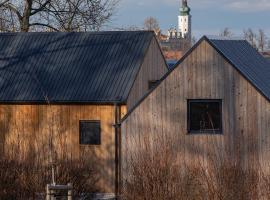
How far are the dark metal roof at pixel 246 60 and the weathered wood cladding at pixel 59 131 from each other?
3.89 meters

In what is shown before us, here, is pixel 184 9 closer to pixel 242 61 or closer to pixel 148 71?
pixel 148 71

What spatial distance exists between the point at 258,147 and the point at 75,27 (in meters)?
18.5

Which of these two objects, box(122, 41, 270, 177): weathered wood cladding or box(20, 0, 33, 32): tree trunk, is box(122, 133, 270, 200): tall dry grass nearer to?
box(122, 41, 270, 177): weathered wood cladding

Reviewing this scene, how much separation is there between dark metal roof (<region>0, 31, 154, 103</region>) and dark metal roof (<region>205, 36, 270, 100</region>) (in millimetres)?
3466

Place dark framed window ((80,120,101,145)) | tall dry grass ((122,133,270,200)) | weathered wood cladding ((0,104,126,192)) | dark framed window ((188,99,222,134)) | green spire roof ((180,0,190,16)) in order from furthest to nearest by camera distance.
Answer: green spire roof ((180,0,190,16))
dark framed window ((80,120,101,145))
weathered wood cladding ((0,104,126,192))
dark framed window ((188,99,222,134))
tall dry grass ((122,133,270,200))

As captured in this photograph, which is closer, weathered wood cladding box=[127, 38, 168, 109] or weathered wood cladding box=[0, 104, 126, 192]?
weathered wood cladding box=[0, 104, 126, 192]

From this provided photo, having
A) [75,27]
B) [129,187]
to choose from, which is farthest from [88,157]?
[75,27]

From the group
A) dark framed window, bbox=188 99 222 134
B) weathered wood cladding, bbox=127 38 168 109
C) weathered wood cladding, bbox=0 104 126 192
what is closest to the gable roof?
dark framed window, bbox=188 99 222 134

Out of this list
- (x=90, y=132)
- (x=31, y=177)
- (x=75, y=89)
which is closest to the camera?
(x=31, y=177)

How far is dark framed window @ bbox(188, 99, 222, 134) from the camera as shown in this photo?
2234 cm

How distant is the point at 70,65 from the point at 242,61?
6.58m

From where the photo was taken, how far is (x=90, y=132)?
82.6 feet

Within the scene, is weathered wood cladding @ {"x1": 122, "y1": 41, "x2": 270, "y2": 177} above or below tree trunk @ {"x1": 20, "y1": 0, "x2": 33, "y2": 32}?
below

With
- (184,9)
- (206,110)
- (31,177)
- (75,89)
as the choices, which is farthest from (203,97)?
(184,9)
